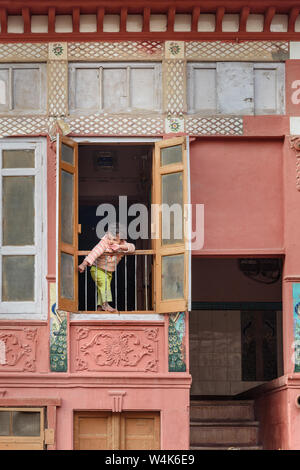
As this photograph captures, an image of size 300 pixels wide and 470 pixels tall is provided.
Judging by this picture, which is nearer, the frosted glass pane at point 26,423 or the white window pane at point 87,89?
the frosted glass pane at point 26,423

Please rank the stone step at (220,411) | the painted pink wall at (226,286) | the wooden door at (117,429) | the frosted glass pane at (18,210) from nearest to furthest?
the wooden door at (117,429)
the frosted glass pane at (18,210)
the stone step at (220,411)
the painted pink wall at (226,286)

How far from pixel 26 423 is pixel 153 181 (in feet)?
11.9

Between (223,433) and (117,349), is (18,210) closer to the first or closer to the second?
(117,349)

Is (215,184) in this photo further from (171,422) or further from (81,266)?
(171,422)

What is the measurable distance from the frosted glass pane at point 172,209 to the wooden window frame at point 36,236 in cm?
160

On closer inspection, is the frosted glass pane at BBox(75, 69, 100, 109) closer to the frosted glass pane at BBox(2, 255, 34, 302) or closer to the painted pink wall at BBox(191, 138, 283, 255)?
the painted pink wall at BBox(191, 138, 283, 255)

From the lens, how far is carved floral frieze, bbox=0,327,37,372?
17031 mm

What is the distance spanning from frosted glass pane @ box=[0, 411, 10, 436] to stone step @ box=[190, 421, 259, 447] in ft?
9.75

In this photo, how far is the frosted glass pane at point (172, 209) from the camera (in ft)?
56.2

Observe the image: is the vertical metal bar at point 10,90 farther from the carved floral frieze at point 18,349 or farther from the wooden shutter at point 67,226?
the carved floral frieze at point 18,349

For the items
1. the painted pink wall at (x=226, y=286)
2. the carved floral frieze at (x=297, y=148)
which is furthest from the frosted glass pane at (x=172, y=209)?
the painted pink wall at (x=226, y=286)

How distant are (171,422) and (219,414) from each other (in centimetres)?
248
